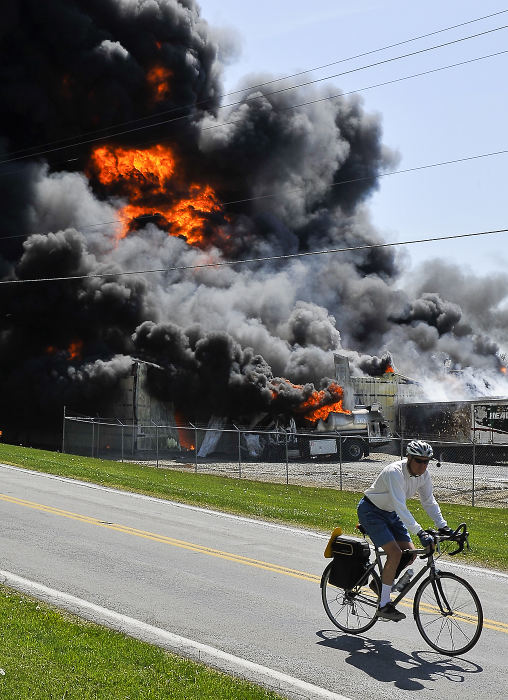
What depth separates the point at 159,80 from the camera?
6297cm

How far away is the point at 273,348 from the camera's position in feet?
171

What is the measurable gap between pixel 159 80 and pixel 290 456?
36.7 meters

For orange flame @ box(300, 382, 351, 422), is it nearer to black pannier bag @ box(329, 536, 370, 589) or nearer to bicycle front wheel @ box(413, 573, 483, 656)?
black pannier bag @ box(329, 536, 370, 589)

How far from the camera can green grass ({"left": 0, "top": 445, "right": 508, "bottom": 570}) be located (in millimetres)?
14484

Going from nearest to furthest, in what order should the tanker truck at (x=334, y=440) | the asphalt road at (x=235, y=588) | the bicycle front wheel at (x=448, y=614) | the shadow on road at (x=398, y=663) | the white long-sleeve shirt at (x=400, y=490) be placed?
the shadow on road at (x=398, y=663), the asphalt road at (x=235, y=588), the bicycle front wheel at (x=448, y=614), the white long-sleeve shirt at (x=400, y=490), the tanker truck at (x=334, y=440)

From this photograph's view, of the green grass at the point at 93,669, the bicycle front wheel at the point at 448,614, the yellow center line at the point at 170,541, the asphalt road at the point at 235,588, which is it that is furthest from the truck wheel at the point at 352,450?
the green grass at the point at 93,669

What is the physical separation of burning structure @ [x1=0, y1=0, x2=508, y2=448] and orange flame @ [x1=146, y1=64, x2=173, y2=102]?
4.4 inches

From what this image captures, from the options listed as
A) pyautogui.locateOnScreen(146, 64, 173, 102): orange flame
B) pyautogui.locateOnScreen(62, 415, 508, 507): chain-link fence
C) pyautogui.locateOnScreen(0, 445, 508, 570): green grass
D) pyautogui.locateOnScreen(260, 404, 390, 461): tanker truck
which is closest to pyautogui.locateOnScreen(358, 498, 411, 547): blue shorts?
pyautogui.locateOnScreen(0, 445, 508, 570): green grass

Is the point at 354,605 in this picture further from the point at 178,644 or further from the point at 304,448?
the point at 304,448

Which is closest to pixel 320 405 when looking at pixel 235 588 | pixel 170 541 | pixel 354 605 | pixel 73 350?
pixel 73 350

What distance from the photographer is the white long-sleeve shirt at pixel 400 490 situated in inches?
285

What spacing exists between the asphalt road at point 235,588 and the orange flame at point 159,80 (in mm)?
52962

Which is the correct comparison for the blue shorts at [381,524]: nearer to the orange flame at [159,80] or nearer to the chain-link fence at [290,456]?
the chain-link fence at [290,456]

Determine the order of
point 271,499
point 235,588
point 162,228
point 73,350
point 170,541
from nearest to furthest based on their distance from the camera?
point 235,588, point 170,541, point 271,499, point 73,350, point 162,228
